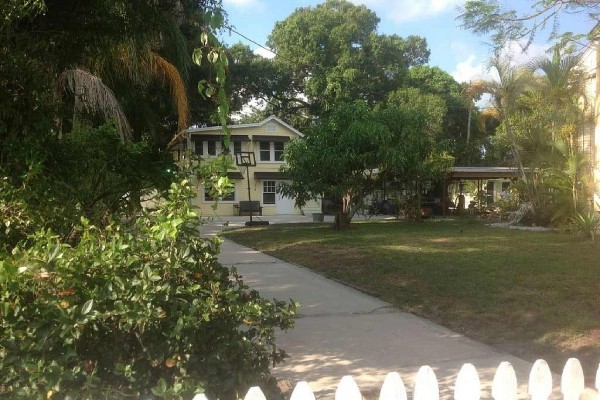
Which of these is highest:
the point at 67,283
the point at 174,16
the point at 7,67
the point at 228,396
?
the point at 174,16

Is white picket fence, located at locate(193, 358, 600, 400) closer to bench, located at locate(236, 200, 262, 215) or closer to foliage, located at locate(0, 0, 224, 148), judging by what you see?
foliage, located at locate(0, 0, 224, 148)

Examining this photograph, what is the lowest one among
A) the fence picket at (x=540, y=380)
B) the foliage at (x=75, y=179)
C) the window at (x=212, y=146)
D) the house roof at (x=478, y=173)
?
the fence picket at (x=540, y=380)

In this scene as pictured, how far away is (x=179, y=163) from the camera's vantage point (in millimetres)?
3990

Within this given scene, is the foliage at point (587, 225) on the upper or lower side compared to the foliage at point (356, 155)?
lower

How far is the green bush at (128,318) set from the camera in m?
2.38

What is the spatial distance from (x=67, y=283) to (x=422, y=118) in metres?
18.4

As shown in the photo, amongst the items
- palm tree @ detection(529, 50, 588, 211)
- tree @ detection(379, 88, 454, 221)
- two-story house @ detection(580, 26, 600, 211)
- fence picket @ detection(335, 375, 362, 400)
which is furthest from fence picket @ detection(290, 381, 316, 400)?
two-story house @ detection(580, 26, 600, 211)

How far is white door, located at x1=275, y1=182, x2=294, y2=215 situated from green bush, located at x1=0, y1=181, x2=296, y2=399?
3141cm

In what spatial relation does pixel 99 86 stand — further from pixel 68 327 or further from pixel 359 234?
pixel 359 234

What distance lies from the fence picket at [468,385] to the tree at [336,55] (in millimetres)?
37647

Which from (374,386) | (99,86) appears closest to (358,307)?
(374,386)

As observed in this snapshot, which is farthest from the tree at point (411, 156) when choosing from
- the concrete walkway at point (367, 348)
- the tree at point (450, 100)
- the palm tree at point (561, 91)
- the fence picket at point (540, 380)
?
the tree at point (450, 100)

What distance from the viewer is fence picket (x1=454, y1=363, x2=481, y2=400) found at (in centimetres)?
277

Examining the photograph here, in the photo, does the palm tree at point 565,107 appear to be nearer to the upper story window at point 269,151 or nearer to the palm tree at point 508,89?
the palm tree at point 508,89
